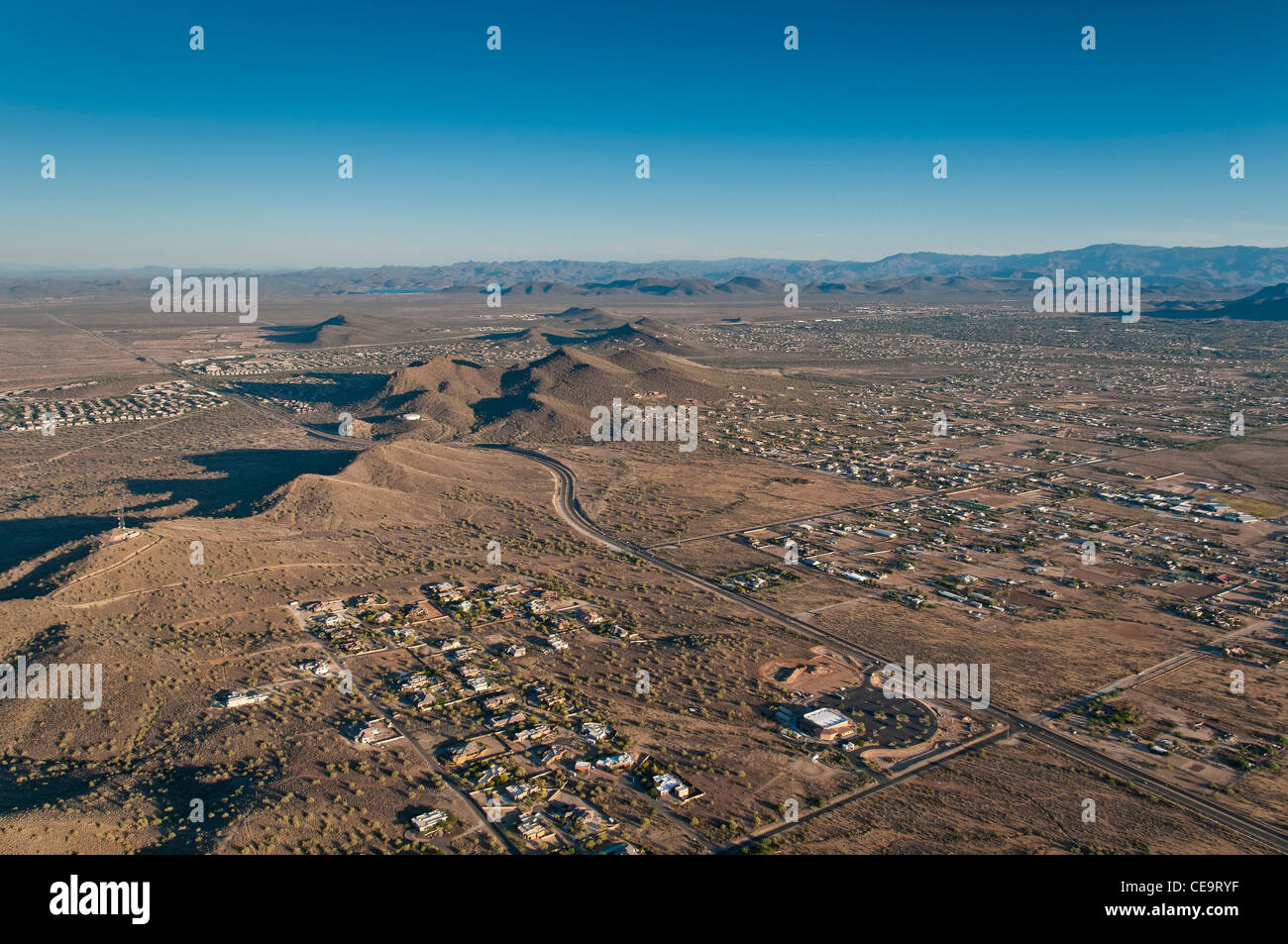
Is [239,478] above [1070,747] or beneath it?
above

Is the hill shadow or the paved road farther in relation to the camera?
the hill shadow

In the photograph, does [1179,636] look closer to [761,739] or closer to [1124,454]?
[761,739]

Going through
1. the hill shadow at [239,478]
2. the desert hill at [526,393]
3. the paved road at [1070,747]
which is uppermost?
the desert hill at [526,393]

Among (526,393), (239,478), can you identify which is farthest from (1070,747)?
(526,393)

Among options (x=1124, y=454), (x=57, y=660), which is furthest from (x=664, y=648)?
(x=1124, y=454)

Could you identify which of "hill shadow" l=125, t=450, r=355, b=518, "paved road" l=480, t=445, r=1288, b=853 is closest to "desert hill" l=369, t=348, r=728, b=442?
"hill shadow" l=125, t=450, r=355, b=518

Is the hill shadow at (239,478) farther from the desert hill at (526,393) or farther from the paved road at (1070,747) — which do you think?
the paved road at (1070,747)

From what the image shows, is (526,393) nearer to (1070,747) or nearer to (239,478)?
(239,478)

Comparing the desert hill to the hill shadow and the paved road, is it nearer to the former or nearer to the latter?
the hill shadow

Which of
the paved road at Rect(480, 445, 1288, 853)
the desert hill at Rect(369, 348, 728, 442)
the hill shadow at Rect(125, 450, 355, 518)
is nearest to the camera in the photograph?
the paved road at Rect(480, 445, 1288, 853)

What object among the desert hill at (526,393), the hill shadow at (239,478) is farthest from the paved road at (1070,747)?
the desert hill at (526,393)

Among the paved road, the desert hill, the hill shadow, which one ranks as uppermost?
the desert hill
